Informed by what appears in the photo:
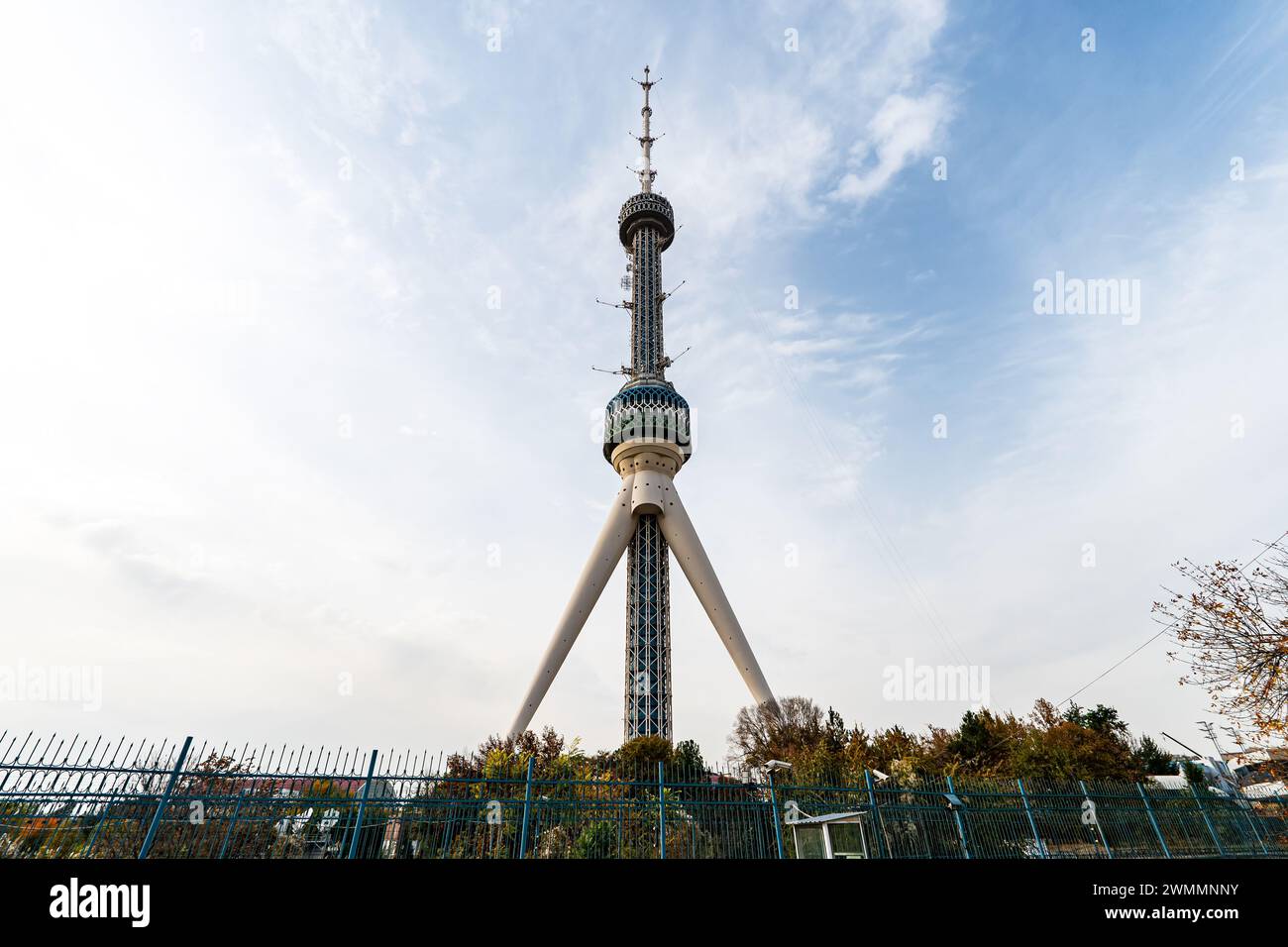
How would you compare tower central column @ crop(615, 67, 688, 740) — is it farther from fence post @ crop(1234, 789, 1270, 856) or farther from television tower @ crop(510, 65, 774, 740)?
fence post @ crop(1234, 789, 1270, 856)

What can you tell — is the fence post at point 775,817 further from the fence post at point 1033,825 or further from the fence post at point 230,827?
the fence post at point 230,827

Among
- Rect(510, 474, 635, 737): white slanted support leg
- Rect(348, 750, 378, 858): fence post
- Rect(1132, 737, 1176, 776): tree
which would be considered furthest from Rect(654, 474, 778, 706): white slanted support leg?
Rect(348, 750, 378, 858): fence post

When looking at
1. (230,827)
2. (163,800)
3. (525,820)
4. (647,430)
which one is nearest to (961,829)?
(525,820)

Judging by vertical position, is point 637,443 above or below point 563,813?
above

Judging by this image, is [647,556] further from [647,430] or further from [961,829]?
[961,829]

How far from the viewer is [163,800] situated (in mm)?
8664

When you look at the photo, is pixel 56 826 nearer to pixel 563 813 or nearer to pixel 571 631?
pixel 563 813

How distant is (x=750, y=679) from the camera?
4084 cm

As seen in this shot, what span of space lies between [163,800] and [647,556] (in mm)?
36691

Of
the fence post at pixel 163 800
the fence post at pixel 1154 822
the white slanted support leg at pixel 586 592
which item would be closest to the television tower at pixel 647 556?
the white slanted support leg at pixel 586 592

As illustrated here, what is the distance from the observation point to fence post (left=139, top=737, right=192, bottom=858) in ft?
28.1

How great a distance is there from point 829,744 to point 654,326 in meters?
34.0
